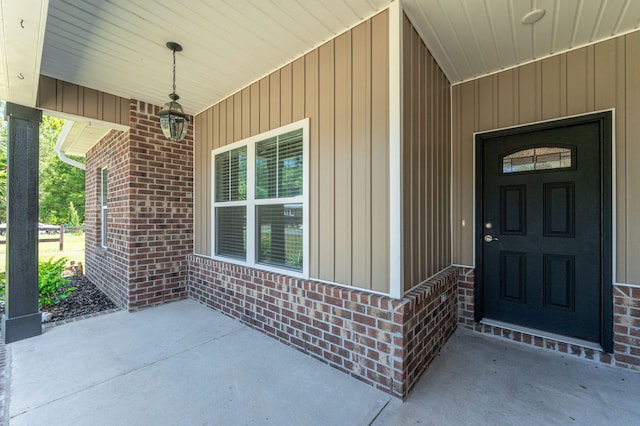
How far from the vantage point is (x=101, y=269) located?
4883mm

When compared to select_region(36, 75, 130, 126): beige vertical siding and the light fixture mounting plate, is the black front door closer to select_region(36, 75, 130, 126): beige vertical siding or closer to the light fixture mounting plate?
the light fixture mounting plate

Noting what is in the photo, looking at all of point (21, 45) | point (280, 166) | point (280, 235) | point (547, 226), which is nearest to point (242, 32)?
point (280, 166)

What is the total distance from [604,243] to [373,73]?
248 cm

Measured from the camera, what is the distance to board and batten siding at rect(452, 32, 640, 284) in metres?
2.33

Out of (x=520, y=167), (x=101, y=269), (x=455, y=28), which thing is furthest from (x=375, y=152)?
(x=101, y=269)

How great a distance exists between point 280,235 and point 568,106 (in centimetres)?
304

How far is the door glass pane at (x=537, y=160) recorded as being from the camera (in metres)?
2.69

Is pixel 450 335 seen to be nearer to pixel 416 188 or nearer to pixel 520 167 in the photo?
pixel 416 188

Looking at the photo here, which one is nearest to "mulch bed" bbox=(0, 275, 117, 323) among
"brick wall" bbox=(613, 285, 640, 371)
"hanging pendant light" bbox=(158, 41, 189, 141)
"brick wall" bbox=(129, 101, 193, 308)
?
"brick wall" bbox=(129, 101, 193, 308)

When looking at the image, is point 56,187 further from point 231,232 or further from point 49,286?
point 231,232

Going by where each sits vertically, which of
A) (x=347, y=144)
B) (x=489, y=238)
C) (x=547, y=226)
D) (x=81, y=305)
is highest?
(x=347, y=144)

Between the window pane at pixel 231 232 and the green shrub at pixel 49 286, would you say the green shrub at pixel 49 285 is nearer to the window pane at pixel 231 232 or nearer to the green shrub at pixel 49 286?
the green shrub at pixel 49 286

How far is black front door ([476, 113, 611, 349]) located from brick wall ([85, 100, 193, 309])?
13.2 ft

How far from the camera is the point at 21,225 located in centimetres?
296
